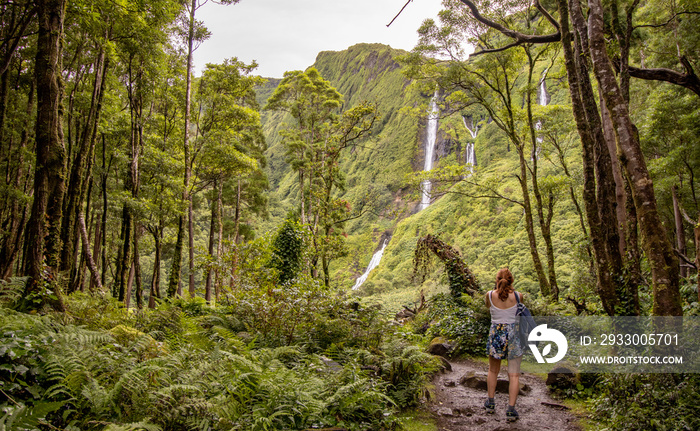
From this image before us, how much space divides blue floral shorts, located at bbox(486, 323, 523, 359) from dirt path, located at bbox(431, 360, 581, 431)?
817 mm

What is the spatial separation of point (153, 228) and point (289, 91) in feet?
37.6

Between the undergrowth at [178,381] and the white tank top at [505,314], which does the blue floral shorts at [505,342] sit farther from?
the undergrowth at [178,381]

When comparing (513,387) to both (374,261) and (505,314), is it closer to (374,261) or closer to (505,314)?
(505,314)

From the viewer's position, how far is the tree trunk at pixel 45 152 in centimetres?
446

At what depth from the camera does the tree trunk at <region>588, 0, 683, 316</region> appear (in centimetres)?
404

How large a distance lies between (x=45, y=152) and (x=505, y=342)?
6851 mm

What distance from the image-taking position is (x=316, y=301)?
664cm

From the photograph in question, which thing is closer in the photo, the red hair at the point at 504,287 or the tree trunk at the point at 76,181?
the red hair at the point at 504,287

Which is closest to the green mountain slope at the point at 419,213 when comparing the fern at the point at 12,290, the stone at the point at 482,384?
the stone at the point at 482,384

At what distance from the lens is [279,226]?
38.7 ft

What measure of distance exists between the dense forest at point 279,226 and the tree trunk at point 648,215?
25 millimetres

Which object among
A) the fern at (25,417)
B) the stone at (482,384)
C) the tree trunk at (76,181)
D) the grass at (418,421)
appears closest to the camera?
the fern at (25,417)

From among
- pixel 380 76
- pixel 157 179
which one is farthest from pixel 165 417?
pixel 380 76

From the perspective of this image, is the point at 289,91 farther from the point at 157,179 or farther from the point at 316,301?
the point at 316,301
